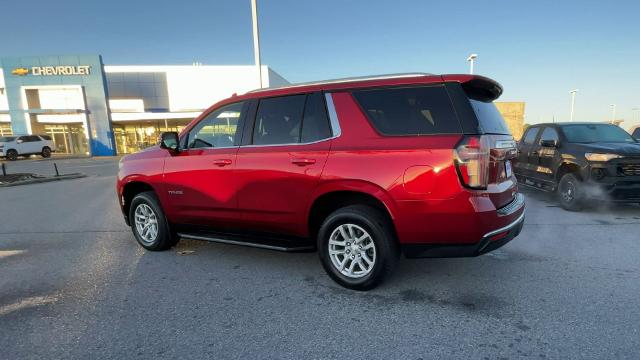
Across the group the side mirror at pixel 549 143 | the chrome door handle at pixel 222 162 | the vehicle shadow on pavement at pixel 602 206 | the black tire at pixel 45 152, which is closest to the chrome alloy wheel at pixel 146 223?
the chrome door handle at pixel 222 162

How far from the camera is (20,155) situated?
27.3 m

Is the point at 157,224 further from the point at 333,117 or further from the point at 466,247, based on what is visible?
the point at 466,247

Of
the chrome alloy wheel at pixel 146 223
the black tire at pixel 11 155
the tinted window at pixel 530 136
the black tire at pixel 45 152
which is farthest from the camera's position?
the black tire at pixel 45 152

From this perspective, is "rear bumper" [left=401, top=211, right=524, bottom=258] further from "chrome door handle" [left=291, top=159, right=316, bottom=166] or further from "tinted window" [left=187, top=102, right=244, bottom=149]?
"tinted window" [left=187, top=102, right=244, bottom=149]

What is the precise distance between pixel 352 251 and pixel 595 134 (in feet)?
21.4

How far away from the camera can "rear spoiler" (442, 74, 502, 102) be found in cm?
297

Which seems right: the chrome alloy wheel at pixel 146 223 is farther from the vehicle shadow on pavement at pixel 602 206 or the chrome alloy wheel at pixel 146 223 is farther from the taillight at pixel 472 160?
the vehicle shadow on pavement at pixel 602 206

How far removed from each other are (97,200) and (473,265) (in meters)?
8.96

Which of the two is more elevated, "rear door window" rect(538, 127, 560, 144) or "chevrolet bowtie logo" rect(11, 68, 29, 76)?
"chevrolet bowtie logo" rect(11, 68, 29, 76)

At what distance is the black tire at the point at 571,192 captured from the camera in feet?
20.6

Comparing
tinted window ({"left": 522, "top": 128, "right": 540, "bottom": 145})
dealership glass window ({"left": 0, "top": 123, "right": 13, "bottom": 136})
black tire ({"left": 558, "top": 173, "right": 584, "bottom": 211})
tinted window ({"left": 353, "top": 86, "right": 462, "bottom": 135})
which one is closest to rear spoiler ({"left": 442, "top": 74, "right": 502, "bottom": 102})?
tinted window ({"left": 353, "top": 86, "right": 462, "bottom": 135})

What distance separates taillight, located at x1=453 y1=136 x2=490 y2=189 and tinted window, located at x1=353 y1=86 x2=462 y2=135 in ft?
0.51

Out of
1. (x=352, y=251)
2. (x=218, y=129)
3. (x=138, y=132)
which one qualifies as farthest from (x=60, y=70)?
(x=352, y=251)

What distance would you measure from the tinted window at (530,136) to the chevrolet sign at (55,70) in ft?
123
